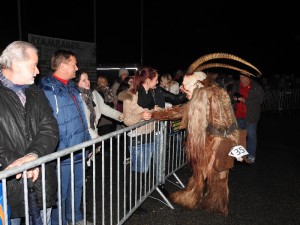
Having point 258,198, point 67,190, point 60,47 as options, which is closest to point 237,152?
point 258,198

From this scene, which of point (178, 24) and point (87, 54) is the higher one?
point (178, 24)

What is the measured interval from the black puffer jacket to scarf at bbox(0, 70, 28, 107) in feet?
0.10

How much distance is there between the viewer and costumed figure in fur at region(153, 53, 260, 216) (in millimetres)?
4051

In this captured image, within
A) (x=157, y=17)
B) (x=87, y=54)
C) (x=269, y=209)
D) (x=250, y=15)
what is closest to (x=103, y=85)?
(x=87, y=54)

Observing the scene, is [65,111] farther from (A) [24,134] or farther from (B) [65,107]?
(A) [24,134]

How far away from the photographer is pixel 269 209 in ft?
15.0

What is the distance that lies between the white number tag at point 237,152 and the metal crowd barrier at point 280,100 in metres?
13.2

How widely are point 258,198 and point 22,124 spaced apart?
393cm

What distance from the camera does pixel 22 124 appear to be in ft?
7.93

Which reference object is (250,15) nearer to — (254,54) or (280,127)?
(254,54)

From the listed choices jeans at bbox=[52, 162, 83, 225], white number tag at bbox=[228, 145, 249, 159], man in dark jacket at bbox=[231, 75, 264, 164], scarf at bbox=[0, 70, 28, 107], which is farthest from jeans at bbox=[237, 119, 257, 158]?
scarf at bbox=[0, 70, 28, 107]

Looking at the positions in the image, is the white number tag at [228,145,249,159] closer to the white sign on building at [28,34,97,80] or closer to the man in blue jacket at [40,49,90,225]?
the man in blue jacket at [40,49,90,225]

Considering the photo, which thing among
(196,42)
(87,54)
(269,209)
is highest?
(196,42)

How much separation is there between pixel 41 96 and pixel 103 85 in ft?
17.3
